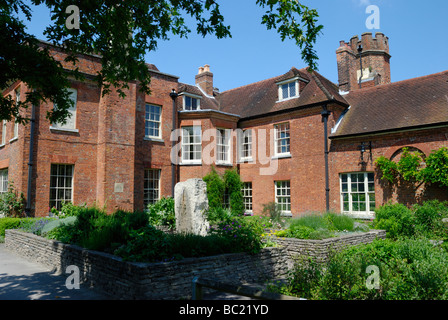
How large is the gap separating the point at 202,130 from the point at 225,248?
12.4 metres

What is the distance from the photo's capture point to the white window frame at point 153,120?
1830 centimetres

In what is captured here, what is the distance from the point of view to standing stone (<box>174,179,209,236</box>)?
11381 mm

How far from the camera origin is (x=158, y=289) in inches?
233

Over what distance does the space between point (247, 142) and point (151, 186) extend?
6741mm

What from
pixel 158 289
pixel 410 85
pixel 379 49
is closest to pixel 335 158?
pixel 410 85

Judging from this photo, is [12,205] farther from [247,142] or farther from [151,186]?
[247,142]

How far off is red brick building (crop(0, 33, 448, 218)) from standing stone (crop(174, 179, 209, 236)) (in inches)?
215

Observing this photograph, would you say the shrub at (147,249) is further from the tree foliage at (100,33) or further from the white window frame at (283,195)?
the white window frame at (283,195)

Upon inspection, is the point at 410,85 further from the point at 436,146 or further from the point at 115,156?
the point at 115,156

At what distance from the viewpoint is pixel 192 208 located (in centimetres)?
1146

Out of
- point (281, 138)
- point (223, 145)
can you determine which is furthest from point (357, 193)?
point (223, 145)

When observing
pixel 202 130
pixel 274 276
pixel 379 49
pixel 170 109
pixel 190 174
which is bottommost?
pixel 274 276

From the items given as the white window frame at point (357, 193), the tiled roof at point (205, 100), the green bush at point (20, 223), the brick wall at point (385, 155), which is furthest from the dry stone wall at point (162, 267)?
the tiled roof at point (205, 100)

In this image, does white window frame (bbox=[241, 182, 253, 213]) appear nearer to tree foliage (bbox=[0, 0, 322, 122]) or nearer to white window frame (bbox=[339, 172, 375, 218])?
white window frame (bbox=[339, 172, 375, 218])
